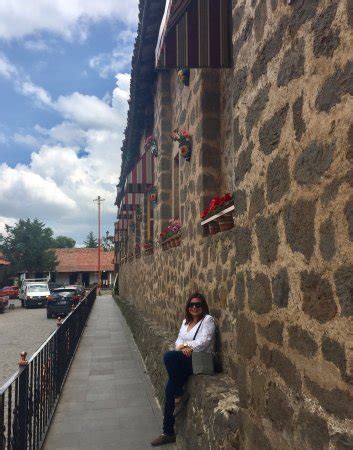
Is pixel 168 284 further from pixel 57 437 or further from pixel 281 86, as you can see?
pixel 281 86

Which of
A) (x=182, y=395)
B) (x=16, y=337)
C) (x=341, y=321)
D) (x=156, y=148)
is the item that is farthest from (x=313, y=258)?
(x=16, y=337)

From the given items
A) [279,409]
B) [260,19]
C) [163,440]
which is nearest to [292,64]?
[260,19]

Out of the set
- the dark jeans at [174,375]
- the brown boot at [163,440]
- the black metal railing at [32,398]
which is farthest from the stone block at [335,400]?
the brown boot at [163,440]

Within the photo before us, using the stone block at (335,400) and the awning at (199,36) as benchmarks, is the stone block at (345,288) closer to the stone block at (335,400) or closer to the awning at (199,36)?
the stone block at (335,400)

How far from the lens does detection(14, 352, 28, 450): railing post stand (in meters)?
3.44

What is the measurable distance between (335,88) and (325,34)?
26 cm

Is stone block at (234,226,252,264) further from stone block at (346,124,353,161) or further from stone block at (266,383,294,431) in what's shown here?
stone block at (346,124,353,161)

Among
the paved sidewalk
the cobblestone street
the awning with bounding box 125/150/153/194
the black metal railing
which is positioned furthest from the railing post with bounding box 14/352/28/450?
the awning with bounding box 125/150/153/194

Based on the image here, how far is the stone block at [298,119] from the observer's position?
6.99 feet

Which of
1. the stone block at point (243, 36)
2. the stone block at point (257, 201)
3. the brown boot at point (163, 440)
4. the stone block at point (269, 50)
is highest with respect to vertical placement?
the stone block at point (243, 36)

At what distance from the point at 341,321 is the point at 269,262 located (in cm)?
76

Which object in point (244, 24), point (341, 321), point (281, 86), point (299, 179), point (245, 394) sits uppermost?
point (244, 24)

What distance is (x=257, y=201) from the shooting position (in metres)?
2.68

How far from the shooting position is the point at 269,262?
249 cm
